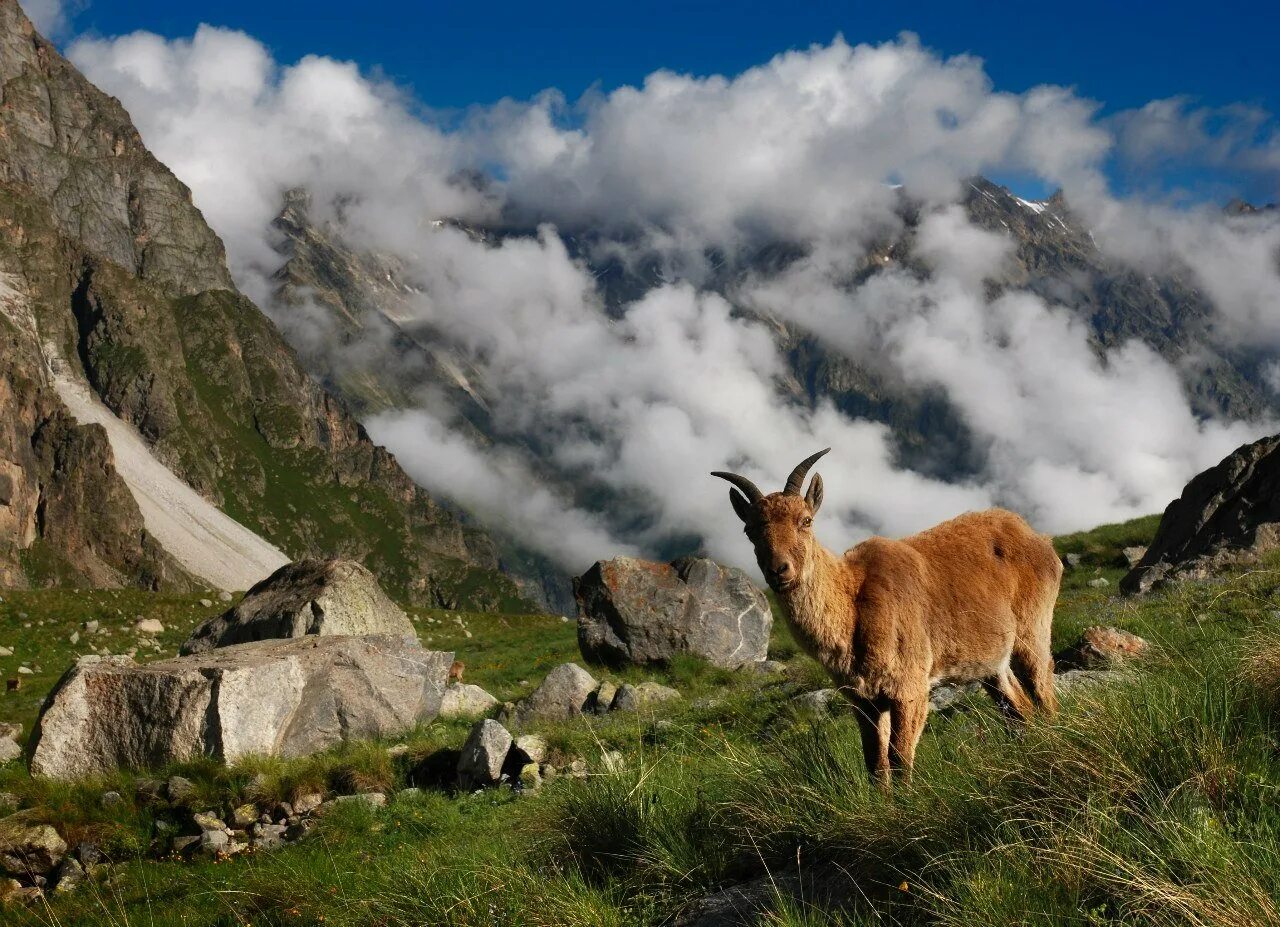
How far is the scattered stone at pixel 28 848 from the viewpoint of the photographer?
42.5ft

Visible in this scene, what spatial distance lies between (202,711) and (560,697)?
7110mm

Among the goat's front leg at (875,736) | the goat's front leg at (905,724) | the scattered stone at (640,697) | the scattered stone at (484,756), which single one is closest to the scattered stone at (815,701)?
the scattered stone at (640,697)

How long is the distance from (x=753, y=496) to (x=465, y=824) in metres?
6.19

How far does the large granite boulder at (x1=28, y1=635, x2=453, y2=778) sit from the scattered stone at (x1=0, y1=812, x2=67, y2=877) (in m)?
2.40

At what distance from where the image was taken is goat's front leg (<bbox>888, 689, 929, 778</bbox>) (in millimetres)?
9102

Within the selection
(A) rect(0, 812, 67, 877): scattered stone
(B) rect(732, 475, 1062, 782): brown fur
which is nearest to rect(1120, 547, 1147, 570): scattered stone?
(B) rect(732, 475, 1062, 782): brown fur

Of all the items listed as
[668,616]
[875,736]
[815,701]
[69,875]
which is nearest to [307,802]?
[69,875]

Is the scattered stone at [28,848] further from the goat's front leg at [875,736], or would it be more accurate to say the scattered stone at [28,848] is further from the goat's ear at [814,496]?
the goat's ear at [814,496]

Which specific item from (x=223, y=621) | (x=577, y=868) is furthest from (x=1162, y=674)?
(x=223, y=621)

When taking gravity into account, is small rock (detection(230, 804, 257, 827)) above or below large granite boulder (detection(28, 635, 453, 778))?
below

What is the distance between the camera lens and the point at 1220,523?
85.7ft

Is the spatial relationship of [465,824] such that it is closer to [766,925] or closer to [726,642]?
[766,925]

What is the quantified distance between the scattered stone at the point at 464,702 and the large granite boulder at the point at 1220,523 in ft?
51.8

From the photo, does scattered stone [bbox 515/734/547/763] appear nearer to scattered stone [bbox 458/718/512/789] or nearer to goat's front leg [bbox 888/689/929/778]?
scattered stone [bbox 458/718/512/789]
